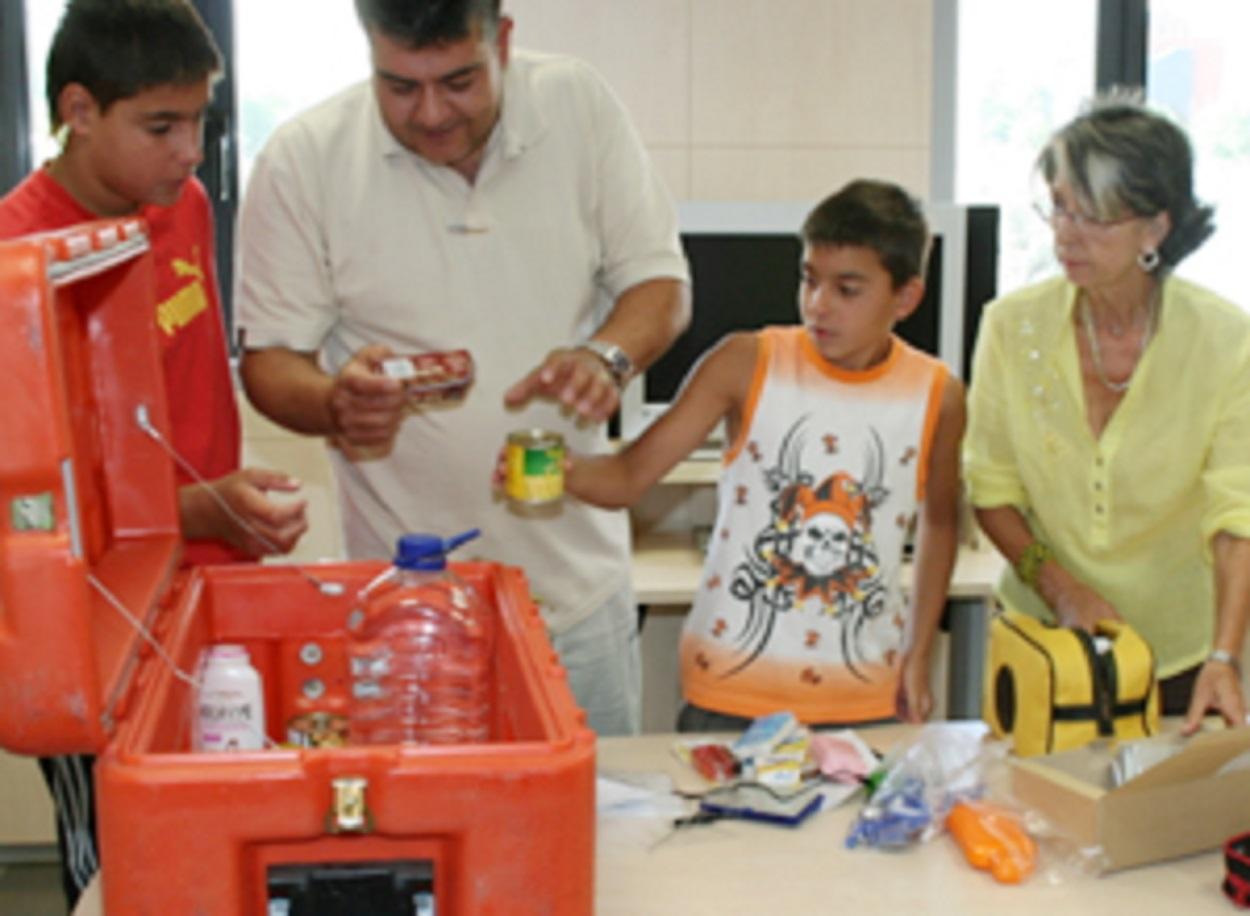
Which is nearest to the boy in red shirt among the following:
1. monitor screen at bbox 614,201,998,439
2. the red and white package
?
the red and white package

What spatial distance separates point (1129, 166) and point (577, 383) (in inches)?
33.1

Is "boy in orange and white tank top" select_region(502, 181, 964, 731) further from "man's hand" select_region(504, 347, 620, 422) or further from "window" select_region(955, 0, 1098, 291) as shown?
"window" select_region(955, 0, 1098, 291)

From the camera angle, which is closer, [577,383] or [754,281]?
[577,383]

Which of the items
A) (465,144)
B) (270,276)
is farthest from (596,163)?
(270,276)

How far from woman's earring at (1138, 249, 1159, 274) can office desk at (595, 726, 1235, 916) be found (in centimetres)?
86

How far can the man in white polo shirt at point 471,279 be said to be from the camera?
1774 mm

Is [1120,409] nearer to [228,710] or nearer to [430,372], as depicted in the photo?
[430,372]

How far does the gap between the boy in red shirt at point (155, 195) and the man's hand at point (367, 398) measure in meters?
0.10

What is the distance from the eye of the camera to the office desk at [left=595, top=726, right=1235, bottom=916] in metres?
1.27

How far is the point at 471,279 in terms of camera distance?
5.85 ft

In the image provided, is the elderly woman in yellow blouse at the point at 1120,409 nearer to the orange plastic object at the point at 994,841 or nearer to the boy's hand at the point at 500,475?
the orange plastic object at the point at 994,841

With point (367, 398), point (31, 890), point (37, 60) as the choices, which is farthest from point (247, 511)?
point (37, 60)

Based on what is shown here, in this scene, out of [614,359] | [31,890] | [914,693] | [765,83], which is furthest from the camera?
[765,83]

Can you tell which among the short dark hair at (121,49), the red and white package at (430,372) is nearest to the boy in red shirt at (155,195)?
the short dark hair at (121,49)
